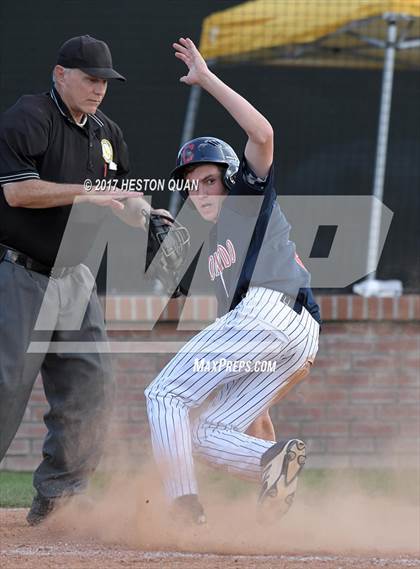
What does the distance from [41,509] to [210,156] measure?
6.49ft

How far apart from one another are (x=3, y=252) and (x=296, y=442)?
1826 millimetres

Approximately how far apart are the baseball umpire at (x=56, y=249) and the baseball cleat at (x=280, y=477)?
138 cm

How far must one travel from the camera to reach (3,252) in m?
5.60

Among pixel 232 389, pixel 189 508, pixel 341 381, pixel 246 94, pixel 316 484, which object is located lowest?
pixel 189 508

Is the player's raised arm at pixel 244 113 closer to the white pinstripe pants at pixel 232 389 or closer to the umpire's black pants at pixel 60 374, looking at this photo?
the white pinstripe pants at pixel 232 389

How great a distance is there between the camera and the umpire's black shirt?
5355 millimetres

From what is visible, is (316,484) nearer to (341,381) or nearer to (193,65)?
(341,381)

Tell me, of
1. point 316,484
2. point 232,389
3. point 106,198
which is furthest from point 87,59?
point 316,484

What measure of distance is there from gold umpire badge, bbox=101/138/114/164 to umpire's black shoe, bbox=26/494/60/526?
1740 mm

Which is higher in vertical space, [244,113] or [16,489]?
[244,113]

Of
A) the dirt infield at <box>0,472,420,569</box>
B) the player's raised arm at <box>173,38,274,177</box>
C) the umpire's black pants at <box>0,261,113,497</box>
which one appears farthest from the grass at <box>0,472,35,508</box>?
the player's raised arm at <box>173,38,274,177</box>

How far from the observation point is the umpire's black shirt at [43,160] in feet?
17.6

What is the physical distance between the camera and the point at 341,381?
318 inches

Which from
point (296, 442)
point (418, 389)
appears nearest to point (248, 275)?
point (296, 442)
